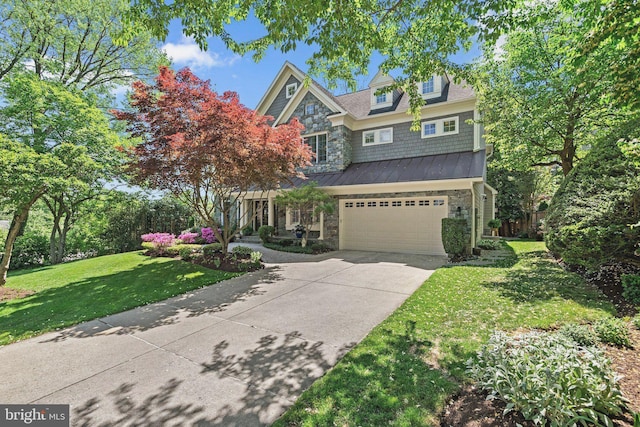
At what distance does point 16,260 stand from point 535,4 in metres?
21.7

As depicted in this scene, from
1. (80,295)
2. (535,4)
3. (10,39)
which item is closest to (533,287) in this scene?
(535,4)

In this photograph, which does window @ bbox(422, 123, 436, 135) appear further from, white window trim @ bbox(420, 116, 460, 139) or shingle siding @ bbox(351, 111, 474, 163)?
shingle siding @ bbox(351, 111, 474, 163)

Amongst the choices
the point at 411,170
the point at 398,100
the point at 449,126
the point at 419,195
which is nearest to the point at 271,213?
the point at 411,170

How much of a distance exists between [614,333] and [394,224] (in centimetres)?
897

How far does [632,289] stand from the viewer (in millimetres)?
4883

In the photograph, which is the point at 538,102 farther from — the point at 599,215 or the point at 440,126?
the point at 599,215

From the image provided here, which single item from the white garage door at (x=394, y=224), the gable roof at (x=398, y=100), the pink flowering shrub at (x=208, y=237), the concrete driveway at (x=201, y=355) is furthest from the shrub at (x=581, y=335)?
the pink flowering shrub at (x=208, y=237)

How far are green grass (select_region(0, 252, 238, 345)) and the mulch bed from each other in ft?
0.69

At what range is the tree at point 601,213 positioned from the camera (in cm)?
406

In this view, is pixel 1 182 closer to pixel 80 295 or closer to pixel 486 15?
pixel 80 295

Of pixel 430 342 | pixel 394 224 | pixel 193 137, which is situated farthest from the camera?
pixel 394 224

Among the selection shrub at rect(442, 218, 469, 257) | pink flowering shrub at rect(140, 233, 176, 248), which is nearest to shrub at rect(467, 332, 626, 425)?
shrub at rect(442, 218, 469, 257)

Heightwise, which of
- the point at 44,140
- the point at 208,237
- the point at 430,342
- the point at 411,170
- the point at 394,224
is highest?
the point at 44,140

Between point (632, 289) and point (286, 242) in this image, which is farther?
point (286, 242)
